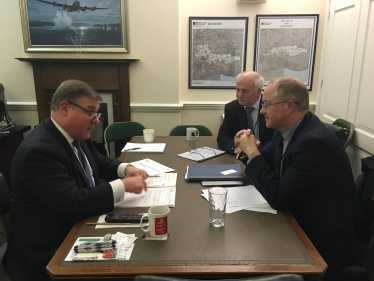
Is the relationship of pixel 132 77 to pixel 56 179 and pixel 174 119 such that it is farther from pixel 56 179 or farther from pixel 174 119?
pixel 56 179

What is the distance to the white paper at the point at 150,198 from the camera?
144 cm

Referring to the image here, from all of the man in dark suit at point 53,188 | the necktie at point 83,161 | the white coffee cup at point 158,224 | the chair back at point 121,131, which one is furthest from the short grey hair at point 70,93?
the chair back at point 121,131

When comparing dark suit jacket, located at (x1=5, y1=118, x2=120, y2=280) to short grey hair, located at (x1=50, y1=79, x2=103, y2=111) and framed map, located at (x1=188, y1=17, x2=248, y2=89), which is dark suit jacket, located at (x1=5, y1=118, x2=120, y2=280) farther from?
framed map, located at (x1=188, y1=17, x2=248, y2=89)

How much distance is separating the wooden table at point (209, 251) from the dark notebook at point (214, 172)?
32 cm

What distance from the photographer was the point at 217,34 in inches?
142

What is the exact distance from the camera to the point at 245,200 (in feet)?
4.90

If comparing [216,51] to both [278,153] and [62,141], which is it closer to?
[278,153]

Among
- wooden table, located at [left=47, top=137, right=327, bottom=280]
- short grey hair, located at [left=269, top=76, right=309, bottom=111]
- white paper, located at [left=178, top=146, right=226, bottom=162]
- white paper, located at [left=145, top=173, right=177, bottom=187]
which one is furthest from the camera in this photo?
white paper, located at [left=178, top=146, right=226, bottom=162]

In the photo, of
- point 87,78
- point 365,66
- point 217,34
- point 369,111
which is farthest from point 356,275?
point 87,78

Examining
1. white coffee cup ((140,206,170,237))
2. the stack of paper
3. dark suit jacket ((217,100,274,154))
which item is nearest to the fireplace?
dark suit jacket ((217,100,274,154))

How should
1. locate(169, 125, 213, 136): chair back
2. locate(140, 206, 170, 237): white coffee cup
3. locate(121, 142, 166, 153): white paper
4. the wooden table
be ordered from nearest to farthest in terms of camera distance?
the wooden table → locate(140, 206, 170, 237): white coffee cup → locate(121, 142, 166, 153): white paper → locate(169, 125, 213, 136): chair back

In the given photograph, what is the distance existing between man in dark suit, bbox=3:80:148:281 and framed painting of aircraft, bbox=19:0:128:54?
217 cm

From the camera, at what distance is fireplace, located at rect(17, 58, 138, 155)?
11.3 ft

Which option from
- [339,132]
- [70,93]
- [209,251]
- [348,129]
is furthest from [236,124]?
[209,251]
